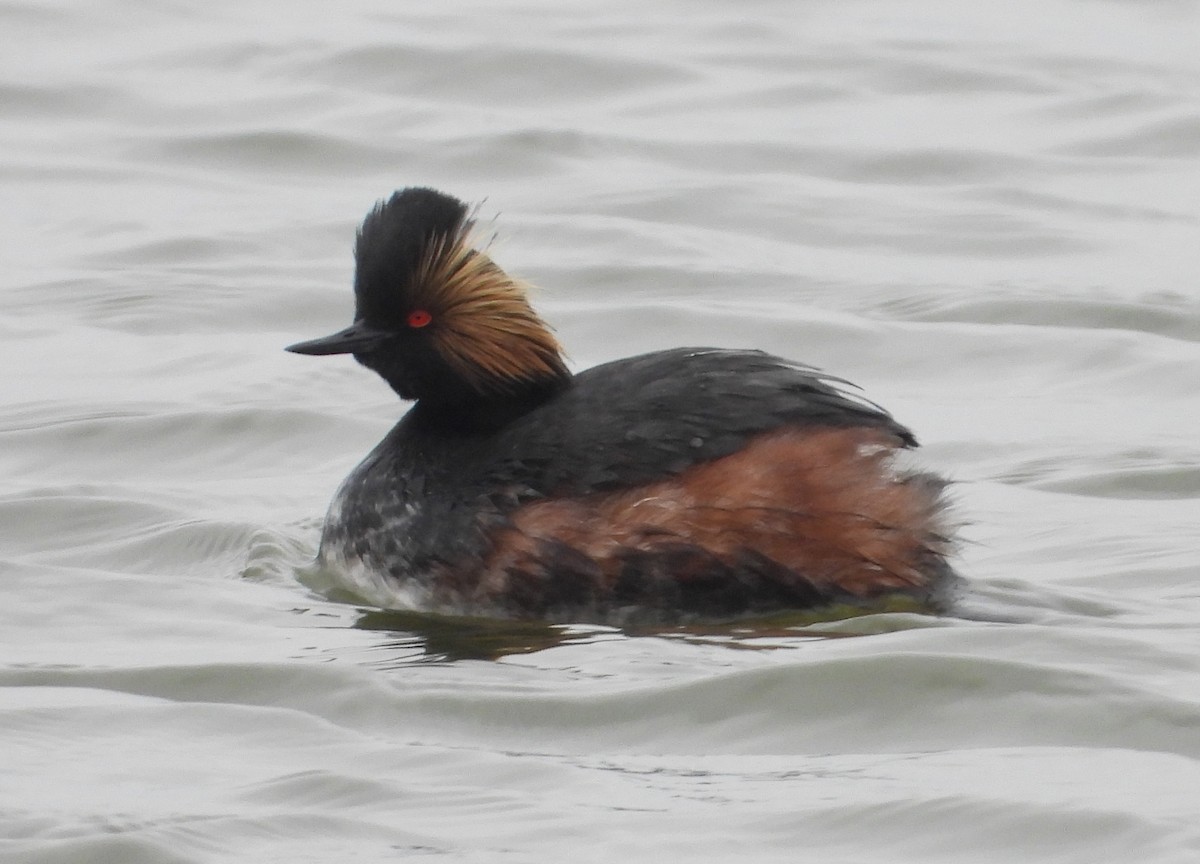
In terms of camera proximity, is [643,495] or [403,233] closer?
[643,495]

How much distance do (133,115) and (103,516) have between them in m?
7.15

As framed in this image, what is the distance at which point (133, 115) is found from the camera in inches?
591

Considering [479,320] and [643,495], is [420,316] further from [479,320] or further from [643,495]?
[643,495]

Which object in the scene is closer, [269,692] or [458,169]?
[269,692]

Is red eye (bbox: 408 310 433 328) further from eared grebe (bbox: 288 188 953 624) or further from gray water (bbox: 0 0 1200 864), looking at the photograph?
gray water (bbox: 0 0 1200 864)

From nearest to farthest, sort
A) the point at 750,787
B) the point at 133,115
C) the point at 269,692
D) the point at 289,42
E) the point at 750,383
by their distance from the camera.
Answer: the point at 750,787 → the point at 269,692 → the point at 750,383 → the point at 133,115 → the point at 289,42

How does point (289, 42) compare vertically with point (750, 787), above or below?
above

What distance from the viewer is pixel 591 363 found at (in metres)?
10.5

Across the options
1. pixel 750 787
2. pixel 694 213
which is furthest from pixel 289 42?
pixel 750 787

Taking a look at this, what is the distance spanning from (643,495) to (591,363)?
11.7 feet

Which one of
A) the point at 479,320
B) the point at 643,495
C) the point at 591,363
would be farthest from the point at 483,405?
the point at 591,363

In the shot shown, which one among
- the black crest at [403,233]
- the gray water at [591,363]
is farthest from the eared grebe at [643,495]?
the gray water at [591,363]

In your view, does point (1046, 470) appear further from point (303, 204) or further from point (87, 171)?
point (87, 171)

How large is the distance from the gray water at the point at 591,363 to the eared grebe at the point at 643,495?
172 millimetres
